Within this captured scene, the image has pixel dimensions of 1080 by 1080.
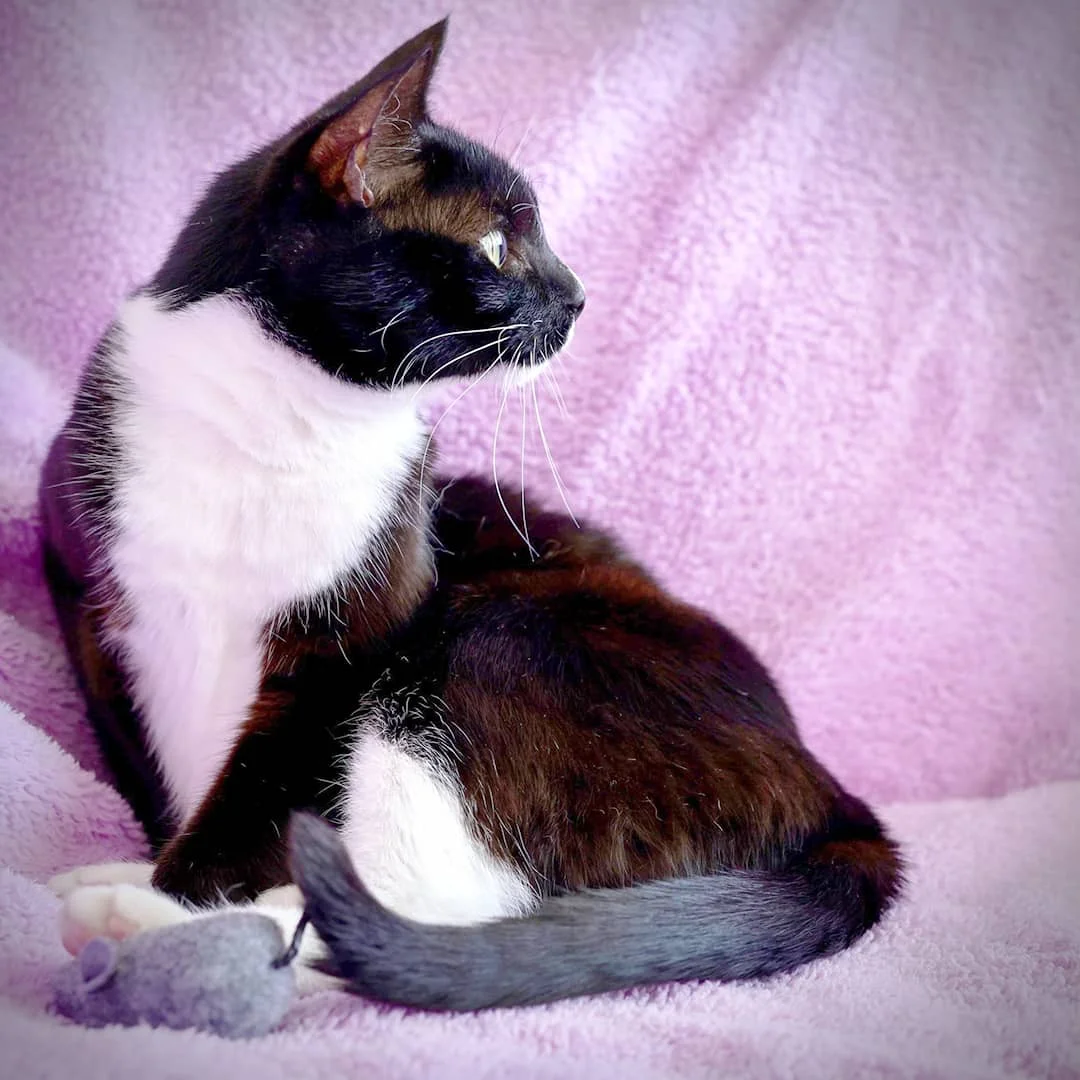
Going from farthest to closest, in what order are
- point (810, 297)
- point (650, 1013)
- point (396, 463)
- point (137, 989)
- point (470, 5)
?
1. point (810, 297)
2. point (470, 5)
3. point (396, 463)
4. point (650, 1013)
5. point (137, 989)

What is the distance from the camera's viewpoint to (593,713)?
828mm

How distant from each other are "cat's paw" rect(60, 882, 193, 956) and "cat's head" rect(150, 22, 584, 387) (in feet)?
1.28

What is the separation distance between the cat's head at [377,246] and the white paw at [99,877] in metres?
0.41

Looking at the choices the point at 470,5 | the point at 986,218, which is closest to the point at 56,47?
the point at 470,5

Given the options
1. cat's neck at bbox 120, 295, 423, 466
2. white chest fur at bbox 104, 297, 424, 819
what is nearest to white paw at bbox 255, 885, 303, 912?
white chest fur at bbox 104, 297, 424, 819

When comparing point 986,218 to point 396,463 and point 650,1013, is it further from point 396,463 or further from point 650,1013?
point 650,1013

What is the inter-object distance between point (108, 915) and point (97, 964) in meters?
0.08

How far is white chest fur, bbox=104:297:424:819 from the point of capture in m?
0.81

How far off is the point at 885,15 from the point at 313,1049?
1.16 metres

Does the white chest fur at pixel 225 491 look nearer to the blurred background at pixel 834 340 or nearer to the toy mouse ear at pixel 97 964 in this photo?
the toy mouse ear at pixel 97 964

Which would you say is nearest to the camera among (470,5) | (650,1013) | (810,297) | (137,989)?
(137,989)

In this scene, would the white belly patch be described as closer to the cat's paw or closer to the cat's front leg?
the cat's front leg

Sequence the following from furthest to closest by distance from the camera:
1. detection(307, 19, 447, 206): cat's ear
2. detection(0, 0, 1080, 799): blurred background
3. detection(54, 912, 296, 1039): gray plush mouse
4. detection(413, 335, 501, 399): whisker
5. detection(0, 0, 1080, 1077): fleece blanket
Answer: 1. detection(0, 0, 1080, 799): blurred background
2. detection(0, 0, 1080, 1077): fleece blanket
3. detection(413, 335, 501, 399): whisker
4. detection(307, 19, 447, 206): cat's ear
5. detection(54, 912, 296, 1039): gray plush mouse

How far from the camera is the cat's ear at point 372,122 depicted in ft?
2.34
